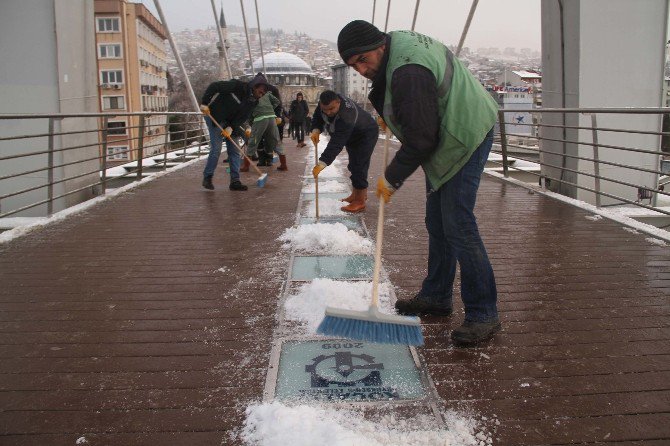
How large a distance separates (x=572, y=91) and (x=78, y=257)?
7362mm

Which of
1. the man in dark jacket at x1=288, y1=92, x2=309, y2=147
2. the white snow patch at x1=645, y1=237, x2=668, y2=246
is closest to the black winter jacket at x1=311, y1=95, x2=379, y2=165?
the white snow patch at x1=645, y1=237, x2=668, y2=246

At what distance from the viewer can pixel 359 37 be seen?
255 cm

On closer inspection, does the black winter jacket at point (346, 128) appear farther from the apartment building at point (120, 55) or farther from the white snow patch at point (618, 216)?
the apartment building at point (120, 55)

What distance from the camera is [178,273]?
4121 millimetres

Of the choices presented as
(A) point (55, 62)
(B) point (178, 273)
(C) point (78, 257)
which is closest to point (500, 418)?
(B) point (178, 273)

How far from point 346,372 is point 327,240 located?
230 cm

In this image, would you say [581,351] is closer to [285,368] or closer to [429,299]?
[429,299]

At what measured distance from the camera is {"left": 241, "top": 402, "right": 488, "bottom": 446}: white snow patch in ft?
6.59

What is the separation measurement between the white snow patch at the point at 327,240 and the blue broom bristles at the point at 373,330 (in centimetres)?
193

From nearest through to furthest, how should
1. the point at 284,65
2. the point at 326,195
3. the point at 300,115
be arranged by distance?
the point at 326,195 < the point at 300,115 < the point at 284,65

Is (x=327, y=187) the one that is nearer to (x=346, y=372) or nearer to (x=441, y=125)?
(x=441, y=125)

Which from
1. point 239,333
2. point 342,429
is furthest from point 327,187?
point 342,429

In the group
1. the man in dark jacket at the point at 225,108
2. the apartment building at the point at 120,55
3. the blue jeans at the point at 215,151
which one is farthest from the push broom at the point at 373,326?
the apartment building at the point at 120,55

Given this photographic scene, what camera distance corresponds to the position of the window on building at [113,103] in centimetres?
5559
